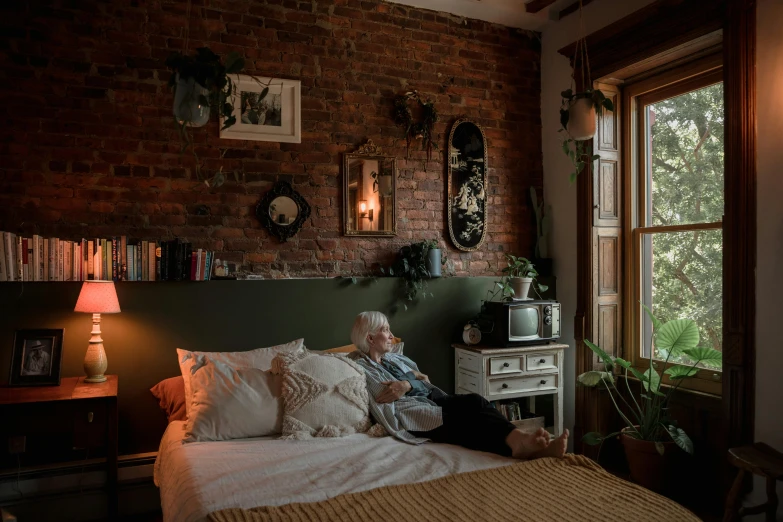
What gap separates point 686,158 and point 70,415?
13.4 feet

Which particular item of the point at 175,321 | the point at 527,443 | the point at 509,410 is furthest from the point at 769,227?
the point at 175,321

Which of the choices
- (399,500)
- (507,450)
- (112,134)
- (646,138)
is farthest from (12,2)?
(646,138)

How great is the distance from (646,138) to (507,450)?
272cm

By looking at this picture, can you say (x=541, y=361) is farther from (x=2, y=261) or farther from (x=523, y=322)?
(x=2, y=261)

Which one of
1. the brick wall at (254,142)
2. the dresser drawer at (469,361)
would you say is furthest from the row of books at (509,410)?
the brick wall at (254,142)

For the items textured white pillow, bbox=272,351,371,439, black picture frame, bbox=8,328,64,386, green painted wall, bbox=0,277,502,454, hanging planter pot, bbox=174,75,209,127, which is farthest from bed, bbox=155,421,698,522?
hanging planter pot, bbox=174,75,209,127

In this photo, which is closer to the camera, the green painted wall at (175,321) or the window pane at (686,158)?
the green painted wall at (175,321)

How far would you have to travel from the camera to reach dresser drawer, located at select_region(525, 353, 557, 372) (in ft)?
13.8

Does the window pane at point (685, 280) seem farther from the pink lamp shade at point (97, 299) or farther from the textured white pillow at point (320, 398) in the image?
the pink lamp shade at point (97, 299)

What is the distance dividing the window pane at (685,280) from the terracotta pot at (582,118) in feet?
4.15

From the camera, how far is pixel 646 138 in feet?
14.0

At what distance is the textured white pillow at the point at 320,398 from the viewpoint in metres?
3.01

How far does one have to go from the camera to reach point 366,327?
11.3 feet

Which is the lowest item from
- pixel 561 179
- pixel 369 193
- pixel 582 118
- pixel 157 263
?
pixel 157 263
